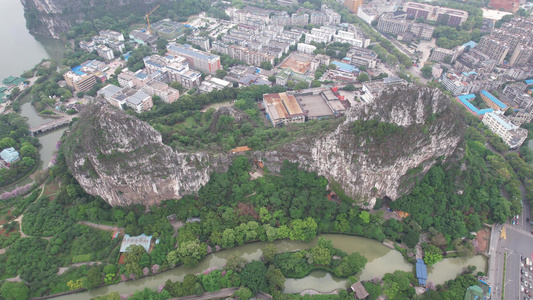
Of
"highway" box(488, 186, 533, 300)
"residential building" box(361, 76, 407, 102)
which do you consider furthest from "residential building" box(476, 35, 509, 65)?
"highway" box(488, 186, 533, 300)

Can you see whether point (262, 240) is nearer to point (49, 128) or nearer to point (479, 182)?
point (479, 182)

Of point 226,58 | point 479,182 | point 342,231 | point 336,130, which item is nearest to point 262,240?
point 342,231

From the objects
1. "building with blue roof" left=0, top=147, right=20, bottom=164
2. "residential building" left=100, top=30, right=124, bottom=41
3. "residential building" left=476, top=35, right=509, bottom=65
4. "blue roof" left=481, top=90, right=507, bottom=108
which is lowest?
"building with blue roof" left=0, top=147, right=20, bottom=164

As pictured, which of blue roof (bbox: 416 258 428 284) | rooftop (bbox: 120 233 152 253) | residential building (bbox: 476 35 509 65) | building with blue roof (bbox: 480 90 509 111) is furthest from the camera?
residential building (bbox: 476 35 509 65)

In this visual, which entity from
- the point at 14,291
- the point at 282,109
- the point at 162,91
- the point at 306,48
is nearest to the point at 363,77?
the point at 306,48

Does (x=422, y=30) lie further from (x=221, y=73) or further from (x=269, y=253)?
(x=269, y=253)

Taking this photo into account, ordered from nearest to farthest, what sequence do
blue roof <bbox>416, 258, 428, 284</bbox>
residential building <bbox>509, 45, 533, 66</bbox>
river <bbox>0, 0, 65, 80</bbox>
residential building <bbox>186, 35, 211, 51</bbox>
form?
1. blue roof <bbox>416, 258, 428, 284</bbox>
2. residential building <bbox>509, 45, 533, 66</bbox>
3. river <bbox>0, 0, 65, 80</bbox>
4. residential building <bbox>186, 35, 211, 51</bbox>

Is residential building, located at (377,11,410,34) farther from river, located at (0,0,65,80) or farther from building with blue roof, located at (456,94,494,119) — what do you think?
river, located at (0,0,65,80)
